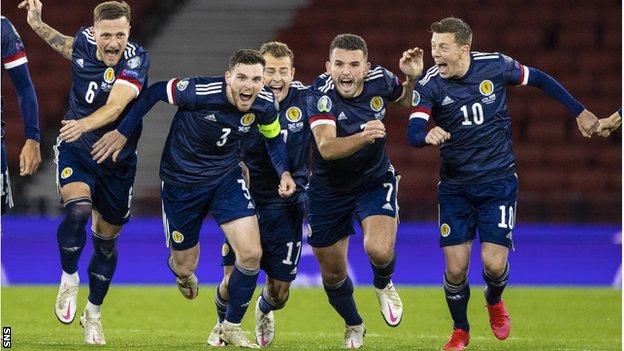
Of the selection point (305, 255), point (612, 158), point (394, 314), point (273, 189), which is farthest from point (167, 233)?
point (612, 158)

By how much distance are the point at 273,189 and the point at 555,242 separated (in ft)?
22.3

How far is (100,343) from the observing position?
9.31m

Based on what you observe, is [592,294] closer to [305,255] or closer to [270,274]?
[305,255]

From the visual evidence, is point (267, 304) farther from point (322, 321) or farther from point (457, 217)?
point (322, 321)

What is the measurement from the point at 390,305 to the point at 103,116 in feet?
9.05

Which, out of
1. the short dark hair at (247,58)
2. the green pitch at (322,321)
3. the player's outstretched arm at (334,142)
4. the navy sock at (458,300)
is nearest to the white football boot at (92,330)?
the green pitch at (322,321)

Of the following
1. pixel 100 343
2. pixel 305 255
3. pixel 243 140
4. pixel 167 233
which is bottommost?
pixel 305 255

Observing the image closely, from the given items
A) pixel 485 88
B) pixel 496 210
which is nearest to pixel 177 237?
pixel 496 210

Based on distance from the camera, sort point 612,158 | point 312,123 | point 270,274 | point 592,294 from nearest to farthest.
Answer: point 312,123 < point 270,274 < point 592,294 < point 612,158

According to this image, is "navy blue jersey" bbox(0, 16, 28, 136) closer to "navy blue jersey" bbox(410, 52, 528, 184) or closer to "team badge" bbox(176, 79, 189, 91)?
"team badge" bbox(176, 79, 189, 91)

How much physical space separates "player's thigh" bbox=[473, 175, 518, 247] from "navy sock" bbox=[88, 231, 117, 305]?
280 centimetres

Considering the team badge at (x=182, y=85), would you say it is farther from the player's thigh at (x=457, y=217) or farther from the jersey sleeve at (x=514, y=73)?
the jersey sleeve at (x=514, y=73)

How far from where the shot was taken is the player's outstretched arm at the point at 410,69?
30.9 feet

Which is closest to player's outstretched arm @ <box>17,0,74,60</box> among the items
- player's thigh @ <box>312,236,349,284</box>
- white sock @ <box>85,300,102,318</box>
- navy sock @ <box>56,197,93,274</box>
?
navy sock @ <box>56,197,93,274</box>
